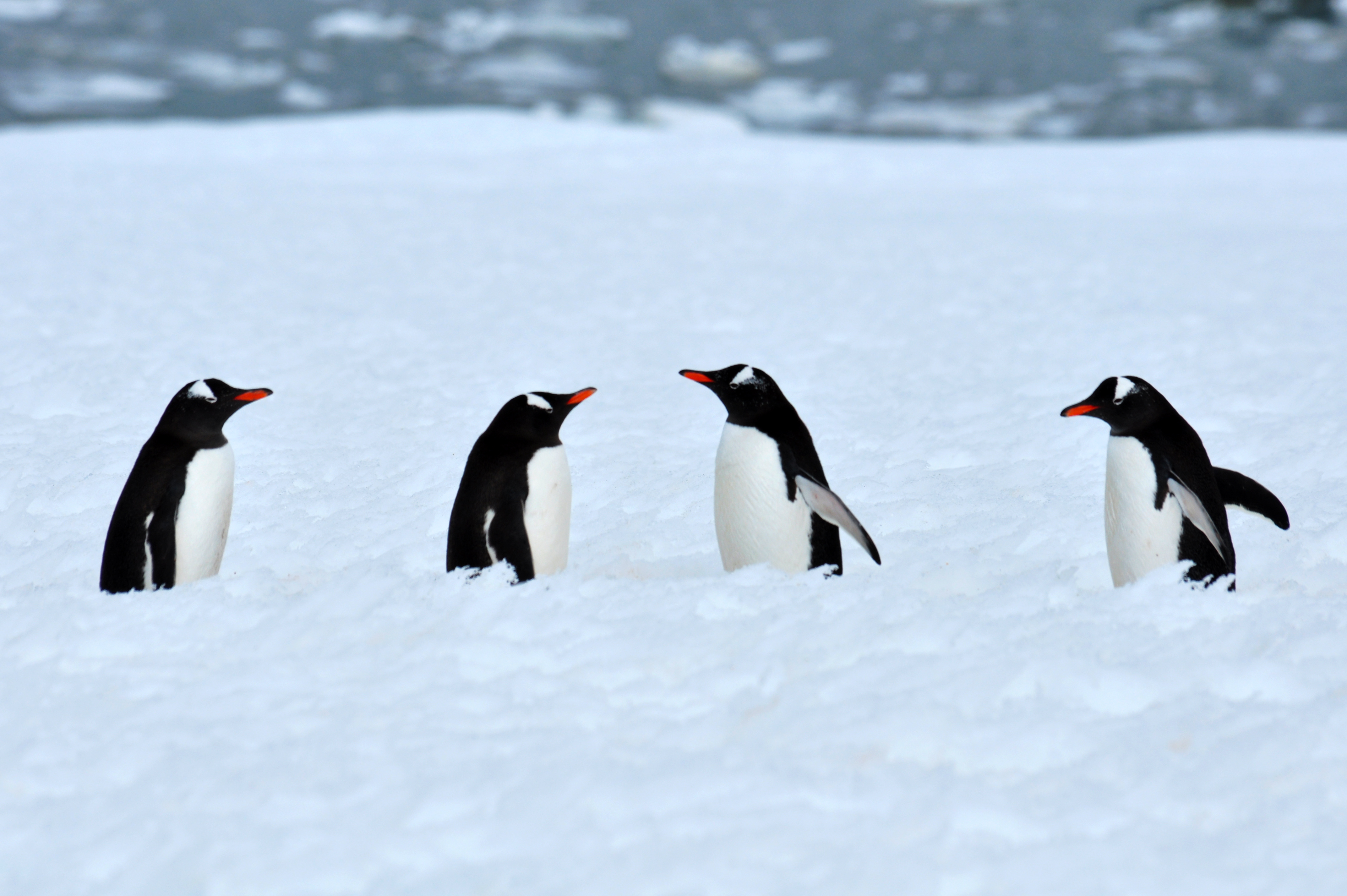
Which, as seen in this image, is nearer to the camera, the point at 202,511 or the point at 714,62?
the point at 202,511

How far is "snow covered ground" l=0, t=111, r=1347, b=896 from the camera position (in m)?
1.54

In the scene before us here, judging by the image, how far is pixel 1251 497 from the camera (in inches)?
99.7

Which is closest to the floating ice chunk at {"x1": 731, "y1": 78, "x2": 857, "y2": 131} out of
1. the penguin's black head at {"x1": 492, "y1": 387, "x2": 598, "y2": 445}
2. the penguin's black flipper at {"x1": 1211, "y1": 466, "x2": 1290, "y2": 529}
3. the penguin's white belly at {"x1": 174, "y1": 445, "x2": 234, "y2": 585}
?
the penguin's black flipper at {"x1": 1211, "y1": 466, "x2": 1290, "y2": 529}

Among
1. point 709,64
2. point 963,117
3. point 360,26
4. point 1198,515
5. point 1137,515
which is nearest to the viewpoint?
point 1198,515

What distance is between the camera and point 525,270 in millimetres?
6324

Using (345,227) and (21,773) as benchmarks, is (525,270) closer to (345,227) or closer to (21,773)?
(345,227)

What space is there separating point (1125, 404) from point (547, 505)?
1.16 m

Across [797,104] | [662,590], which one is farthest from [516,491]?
[797,104]

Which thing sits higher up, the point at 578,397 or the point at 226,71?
the point at 226,71

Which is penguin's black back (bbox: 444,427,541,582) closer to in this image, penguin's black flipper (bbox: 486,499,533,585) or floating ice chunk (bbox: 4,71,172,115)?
penguin's black flipper (bbox: 486,499,533,585)

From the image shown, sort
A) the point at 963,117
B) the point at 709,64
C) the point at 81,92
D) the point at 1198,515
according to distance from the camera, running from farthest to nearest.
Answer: the point at 709,64
the point at 963,117
the point at 81,92
the point at 1198,515

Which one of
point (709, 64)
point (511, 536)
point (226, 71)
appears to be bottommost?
point (511, 536)

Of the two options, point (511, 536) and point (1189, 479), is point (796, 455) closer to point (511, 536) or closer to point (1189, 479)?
point (511, 536)

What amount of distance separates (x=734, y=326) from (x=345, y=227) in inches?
114
